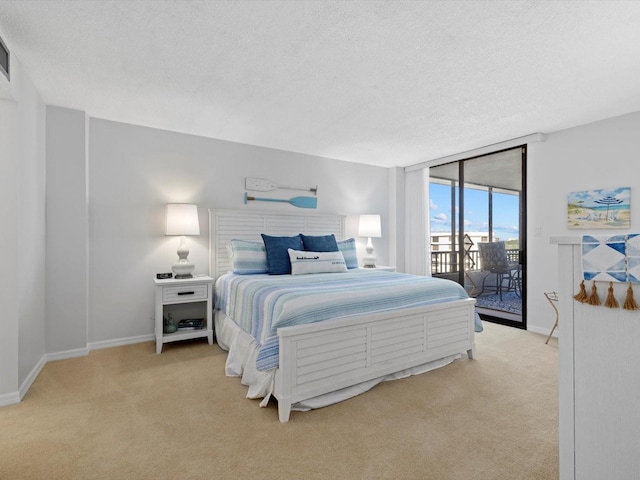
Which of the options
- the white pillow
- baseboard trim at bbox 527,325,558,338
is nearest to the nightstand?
the white pillow

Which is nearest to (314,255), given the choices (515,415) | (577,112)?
(515,415)

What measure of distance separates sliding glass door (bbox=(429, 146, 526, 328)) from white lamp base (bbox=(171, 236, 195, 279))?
373cm

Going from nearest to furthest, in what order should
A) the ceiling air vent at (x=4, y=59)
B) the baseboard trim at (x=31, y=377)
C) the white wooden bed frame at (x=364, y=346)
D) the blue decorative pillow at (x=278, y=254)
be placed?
the ceiling air vent at (x=4, y=59)
the white wooden bed frame at (x=364, y=346)
the baseboard trim at (x=31, y=377)
the blue decorative pillow at (x=278, y=254)

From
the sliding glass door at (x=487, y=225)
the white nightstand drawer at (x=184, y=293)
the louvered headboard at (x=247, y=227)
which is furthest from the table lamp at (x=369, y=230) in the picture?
the white nightstand drawer at (x=184, y=293)

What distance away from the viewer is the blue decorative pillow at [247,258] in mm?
3582

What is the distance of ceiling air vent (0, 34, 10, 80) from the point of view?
1.99 meters

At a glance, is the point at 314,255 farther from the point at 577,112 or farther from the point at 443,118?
the point at 577,112

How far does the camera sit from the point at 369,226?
4.84 m

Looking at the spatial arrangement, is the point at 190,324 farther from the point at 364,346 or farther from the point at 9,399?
the point at 364,346

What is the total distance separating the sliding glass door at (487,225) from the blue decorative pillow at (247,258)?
9.80 feet

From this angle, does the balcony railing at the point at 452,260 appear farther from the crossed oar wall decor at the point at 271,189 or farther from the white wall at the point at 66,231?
the white wall at the point at 66,231

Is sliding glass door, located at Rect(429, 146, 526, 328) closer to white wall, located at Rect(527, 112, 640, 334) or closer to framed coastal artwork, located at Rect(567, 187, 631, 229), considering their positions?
white wall, located at Rect(527, 112, 640, 334)

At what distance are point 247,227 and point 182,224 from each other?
0.87 m

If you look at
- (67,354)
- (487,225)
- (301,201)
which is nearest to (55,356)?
(67,354)
